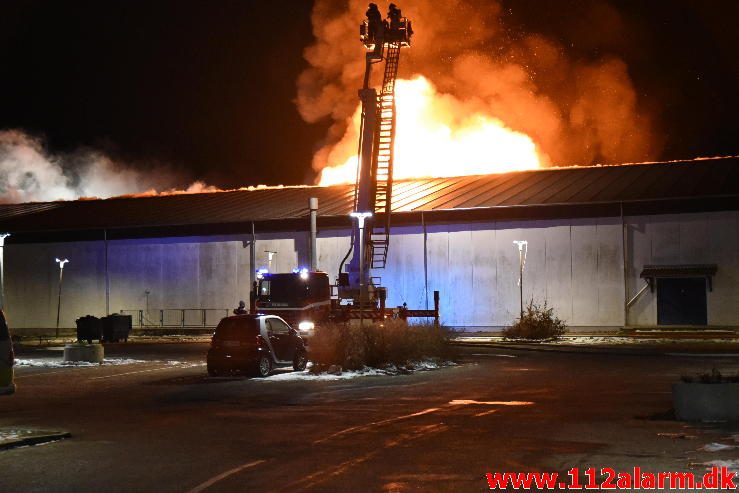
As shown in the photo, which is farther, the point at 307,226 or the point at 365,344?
the point at 307,226

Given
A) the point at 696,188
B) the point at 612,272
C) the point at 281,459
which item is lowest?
the point at 281,459

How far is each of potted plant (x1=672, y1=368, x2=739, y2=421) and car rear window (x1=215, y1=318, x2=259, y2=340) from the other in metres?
12.1

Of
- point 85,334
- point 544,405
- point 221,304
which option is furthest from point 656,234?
point 544,405

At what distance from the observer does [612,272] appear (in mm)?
47031

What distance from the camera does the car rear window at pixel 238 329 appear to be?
928 inches

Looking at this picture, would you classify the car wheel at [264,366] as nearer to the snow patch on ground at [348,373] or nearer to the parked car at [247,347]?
the parked car at [247,347]

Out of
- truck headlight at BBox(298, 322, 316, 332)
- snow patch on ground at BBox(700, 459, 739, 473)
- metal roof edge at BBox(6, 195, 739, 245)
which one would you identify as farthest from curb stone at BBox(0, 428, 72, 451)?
metal roof edge at BBox(6, 195, 739, 245)

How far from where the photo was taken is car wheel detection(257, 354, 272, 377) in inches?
917

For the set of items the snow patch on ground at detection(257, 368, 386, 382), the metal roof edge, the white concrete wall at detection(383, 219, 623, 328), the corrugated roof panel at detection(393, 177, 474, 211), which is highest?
the corrugated roof panel at detection(393, 177, 474, 211)

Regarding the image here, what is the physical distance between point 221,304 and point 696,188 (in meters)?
26.5

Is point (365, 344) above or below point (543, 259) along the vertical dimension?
below

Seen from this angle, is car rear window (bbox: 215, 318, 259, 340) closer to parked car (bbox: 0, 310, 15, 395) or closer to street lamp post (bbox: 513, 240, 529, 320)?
parked car (bbox: 0, 310, 15, 395)

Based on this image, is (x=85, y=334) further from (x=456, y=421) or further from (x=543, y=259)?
(x=456, y=421)
